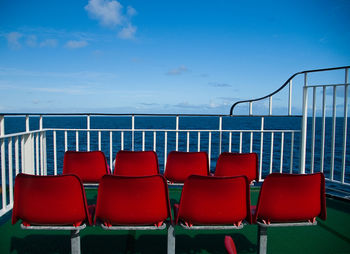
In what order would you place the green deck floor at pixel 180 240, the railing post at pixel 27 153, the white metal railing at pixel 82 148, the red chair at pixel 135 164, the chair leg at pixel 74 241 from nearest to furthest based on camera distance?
the chair leg at pixel 74 241, the green deck floor at pixel 180 240, the red chair at pixel 135 164, the white metal railing at pixel 82 148, the railing post at pixel 27 153

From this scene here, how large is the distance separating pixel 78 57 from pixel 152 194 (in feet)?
74.1

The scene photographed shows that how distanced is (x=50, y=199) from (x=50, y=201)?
0.5 inches

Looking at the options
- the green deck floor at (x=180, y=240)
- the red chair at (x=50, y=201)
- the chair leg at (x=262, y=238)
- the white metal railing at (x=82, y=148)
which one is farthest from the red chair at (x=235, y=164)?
the red chair at (x=50, y=201)

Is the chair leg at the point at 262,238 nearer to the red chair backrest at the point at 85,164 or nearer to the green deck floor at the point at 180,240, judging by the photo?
the green deck floor at the point at 180,240

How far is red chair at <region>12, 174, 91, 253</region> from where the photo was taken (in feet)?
4.59

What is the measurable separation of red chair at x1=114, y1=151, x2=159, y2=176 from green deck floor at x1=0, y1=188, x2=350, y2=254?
0.54 metres

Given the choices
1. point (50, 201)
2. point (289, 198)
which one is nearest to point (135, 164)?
point (50, 201)

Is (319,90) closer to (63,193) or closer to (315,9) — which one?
(63,193)

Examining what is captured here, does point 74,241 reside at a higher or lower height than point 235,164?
lower

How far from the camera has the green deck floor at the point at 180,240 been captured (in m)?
2.06

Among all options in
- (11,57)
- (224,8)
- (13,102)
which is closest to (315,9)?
(224,8)

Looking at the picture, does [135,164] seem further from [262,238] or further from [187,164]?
[262,238]

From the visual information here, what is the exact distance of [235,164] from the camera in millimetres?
2457

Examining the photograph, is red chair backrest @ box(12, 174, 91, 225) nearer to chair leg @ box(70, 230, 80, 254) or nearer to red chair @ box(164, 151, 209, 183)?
chair leg @ box(70, 230, 80, 254)
